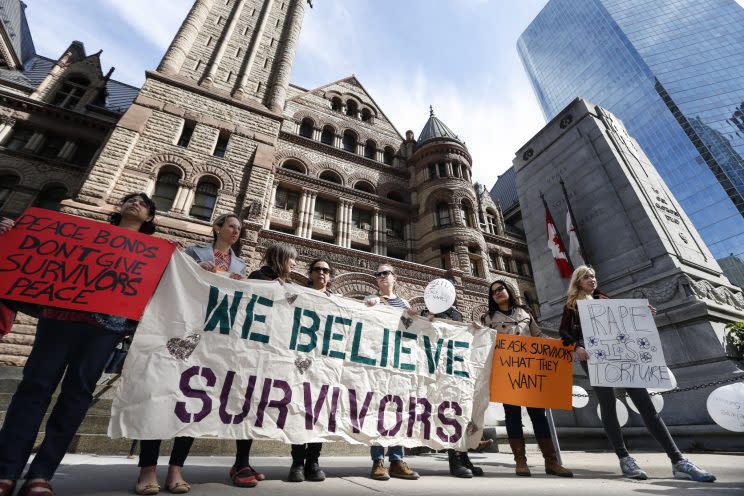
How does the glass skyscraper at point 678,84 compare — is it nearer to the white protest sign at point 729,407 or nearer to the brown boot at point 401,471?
the white protest sign at point 729,407

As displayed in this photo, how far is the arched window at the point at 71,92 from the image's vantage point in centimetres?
1800

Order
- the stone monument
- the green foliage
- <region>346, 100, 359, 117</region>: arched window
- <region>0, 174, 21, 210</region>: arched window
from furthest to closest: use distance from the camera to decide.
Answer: <region>346, 100, 359, 117</region>: arched window → <region>0, 174, 21, 210</region>: arched window → the stone monument → the green foliage

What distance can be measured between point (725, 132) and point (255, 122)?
72.5 meters

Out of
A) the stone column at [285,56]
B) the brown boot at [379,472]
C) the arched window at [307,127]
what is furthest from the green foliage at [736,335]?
the arched window at [307,127]

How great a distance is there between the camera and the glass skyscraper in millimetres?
50625

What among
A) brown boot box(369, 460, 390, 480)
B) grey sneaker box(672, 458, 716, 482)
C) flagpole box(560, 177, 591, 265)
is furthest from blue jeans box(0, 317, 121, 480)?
flagpole box(560, 177, 591, 265)

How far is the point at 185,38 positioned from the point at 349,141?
33.7ft

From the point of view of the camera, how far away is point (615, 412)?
3453 millimetres

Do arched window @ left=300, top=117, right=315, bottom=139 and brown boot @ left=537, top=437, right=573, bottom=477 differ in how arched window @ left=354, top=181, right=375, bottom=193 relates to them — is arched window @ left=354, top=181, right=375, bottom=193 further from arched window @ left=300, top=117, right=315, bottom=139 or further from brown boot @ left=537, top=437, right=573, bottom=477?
brown boot @ left=537, top=437, right=573, bottom=477

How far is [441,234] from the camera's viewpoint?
17.1 m

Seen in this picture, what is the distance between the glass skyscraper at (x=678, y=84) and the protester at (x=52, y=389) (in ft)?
238

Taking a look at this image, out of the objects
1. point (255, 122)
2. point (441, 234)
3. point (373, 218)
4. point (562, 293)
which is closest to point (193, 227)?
point (255, 122)

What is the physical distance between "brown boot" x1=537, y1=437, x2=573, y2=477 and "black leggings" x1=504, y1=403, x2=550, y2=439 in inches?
3.0

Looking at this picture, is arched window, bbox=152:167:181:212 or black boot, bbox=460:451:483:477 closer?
black boot, bbox=460:451:483:477
